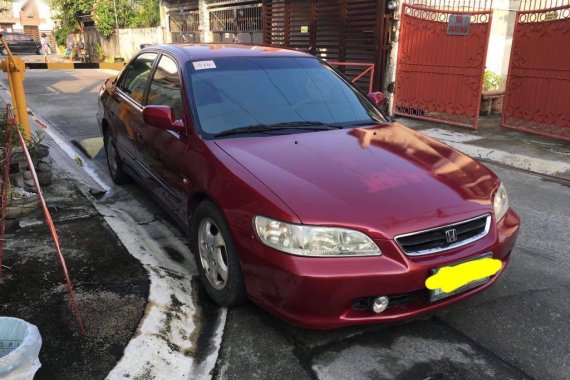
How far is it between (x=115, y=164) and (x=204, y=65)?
93.1 inches

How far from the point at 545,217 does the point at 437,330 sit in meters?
2.54

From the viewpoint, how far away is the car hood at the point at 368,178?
2.54m

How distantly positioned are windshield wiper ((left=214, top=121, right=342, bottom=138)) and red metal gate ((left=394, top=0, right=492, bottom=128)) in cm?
586

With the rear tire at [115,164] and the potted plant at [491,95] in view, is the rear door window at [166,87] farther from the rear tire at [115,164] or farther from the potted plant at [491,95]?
the potted plant at [491,95]

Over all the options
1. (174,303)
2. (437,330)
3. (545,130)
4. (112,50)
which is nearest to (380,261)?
(437,330)

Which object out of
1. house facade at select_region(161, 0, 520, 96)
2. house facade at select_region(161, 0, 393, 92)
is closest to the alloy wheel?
house facade at select_region(161, 0, 520, 96)

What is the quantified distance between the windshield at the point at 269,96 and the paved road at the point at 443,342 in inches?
53.3

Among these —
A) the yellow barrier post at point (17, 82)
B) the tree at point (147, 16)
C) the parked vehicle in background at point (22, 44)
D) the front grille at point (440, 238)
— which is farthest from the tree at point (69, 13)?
the front grille at point (440, 238)

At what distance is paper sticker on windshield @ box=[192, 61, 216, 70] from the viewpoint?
3.81 m

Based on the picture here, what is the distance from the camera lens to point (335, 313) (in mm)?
2529

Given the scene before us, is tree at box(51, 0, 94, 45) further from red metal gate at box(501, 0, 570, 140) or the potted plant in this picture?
red metal gate at box(501, 0, 570, 140)

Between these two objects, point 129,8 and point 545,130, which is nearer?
point 545,130

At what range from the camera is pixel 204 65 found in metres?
3.83

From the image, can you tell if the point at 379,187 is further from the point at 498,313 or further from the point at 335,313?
the point at 498,313
